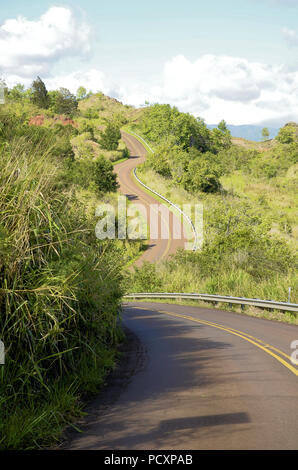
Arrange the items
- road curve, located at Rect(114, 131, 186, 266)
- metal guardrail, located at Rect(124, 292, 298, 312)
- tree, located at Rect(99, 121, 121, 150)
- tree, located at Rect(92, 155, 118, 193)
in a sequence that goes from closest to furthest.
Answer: metal guardrail, located at Rect(124, 292, 298, 312)
road curve, located at Rect(114, 131, 186, 266)
tree, located at Rect(92, 155, 118, 193)
tree, located at Rect(99, 121, 121, 150)

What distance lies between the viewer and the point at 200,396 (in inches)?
304

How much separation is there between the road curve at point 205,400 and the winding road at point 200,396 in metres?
0.01

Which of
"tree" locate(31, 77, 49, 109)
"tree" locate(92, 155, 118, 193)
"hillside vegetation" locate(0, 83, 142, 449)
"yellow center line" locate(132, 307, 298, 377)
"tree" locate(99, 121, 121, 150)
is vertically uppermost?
"tree" locate(31, 77, 49, 109)

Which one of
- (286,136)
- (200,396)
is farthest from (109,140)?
(200,396)

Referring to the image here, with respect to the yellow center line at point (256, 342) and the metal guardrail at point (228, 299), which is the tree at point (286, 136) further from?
the yellow center line at point (256, 342)

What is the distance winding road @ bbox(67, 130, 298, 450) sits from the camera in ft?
18.7

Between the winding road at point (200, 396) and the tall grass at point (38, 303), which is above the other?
the tall grass at point (38, 303)

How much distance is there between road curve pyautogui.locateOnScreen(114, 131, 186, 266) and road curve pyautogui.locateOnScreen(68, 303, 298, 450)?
29307mm

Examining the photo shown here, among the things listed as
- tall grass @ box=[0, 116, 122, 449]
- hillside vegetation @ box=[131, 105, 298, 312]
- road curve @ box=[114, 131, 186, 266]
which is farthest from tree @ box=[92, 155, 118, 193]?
tall grass @ box=[0, 116, 122, 449]

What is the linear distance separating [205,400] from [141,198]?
182 ft

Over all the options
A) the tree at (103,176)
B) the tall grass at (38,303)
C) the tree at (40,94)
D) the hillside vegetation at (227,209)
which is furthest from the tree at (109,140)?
the tall grass at (38,303)

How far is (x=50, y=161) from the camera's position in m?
8.51

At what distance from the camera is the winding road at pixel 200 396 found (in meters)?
5.71

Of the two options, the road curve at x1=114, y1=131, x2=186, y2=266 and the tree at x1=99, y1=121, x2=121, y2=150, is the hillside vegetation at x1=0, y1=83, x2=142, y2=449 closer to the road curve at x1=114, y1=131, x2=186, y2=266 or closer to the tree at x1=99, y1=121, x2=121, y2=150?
the road curve at x1=114, y1=131, x2=186, y2=266
